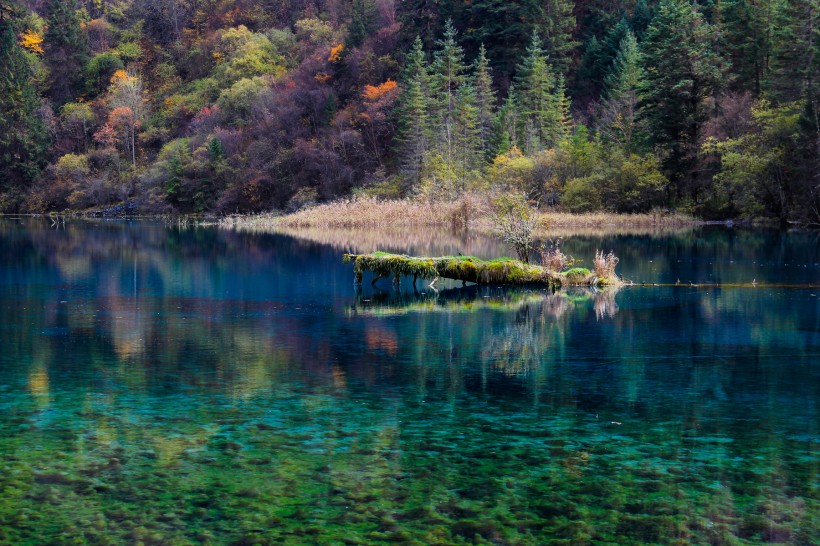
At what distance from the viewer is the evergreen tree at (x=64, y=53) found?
126 metres

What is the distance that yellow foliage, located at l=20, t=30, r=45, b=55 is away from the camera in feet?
430

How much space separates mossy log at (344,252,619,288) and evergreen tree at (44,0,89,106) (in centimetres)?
10926

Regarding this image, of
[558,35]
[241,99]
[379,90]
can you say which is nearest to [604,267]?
[379,90]

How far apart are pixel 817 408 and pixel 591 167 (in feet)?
190

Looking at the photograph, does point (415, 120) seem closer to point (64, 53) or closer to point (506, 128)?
point (506, 128)

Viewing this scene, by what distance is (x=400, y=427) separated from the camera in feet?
42.5

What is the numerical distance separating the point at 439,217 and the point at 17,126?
72.9 metres

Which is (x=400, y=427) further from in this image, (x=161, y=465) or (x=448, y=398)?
(x=161, y=465)

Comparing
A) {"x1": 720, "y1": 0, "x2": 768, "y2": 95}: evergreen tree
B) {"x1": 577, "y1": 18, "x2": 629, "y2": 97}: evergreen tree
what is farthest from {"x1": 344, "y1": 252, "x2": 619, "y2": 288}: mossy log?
{"x1": 577, "y1": 18, "x2": 629, "y2": 97}: evergreen tree

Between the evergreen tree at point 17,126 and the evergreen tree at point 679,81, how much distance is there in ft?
250

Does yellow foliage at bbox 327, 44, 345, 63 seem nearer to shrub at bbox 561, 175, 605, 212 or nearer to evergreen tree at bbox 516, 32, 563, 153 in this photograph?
evergreen tree at bbox 516, 32, 563, 153

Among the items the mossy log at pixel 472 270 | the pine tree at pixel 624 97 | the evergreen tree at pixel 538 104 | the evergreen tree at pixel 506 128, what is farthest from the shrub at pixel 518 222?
the evergreen tree at pixel 538 104

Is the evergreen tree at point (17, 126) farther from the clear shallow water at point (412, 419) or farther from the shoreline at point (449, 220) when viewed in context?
the clear shallow water at point (412, 419)

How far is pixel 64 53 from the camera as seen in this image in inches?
5012
